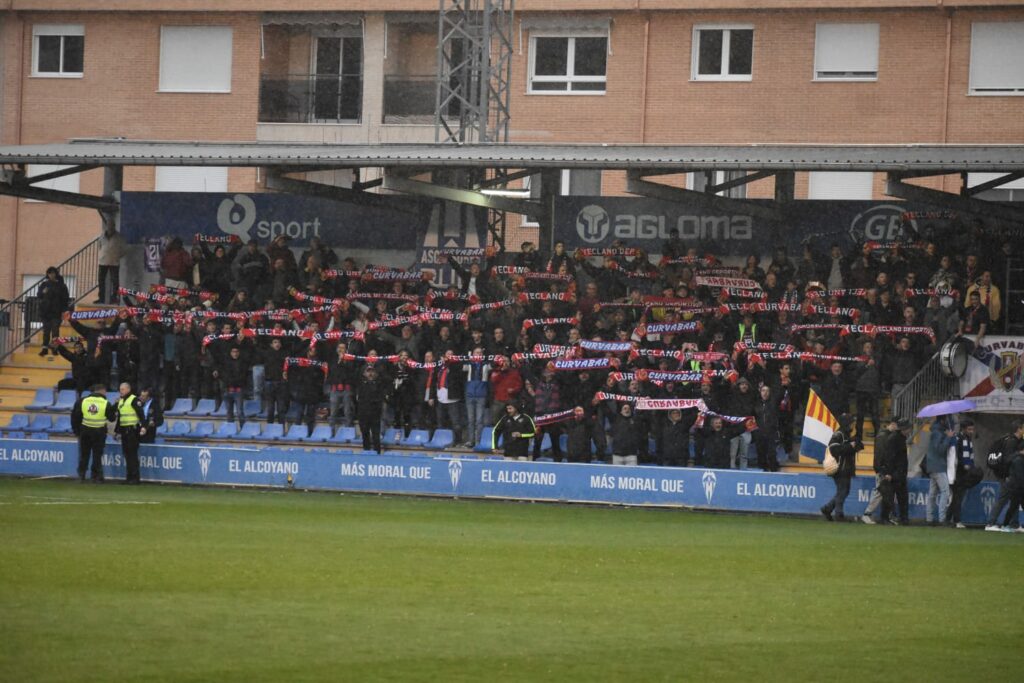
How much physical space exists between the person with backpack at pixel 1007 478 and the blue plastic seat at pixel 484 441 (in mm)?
8772

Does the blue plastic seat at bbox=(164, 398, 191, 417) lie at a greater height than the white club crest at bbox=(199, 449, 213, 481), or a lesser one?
greater

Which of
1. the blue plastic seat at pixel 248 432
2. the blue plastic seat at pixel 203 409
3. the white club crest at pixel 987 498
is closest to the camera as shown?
the white club crest at pixel 987 498

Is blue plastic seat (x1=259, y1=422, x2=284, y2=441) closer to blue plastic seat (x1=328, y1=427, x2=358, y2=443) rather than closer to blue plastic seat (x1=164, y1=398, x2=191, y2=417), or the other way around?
blue plastic seat (x1=328, y1=427, x2=358, y2=443)

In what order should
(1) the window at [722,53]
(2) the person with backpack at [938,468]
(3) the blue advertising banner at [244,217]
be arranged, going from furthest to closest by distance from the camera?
1. (1) the window at [722,53]
2. (3) the blue advertising banner at [244,217]
3. (2) the person with backpack at [938,468]

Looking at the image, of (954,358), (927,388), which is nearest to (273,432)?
(927,388)

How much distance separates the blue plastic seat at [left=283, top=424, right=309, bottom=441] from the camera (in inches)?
1226

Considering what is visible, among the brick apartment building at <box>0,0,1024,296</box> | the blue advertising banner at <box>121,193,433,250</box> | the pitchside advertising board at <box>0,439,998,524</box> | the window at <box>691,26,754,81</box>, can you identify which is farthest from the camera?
the window at <box>691,26,754,81</box>

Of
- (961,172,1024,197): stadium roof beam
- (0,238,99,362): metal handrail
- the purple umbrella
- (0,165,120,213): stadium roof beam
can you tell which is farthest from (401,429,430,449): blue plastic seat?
(961,172,1024,197): stadium roof beam

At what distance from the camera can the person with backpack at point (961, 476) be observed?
25188mm

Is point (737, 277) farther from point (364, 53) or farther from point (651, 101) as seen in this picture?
point (364, 53)

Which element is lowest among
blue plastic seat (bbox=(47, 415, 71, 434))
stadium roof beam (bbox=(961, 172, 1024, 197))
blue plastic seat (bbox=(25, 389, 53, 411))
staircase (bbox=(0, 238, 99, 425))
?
blue plastic seat (bbox=(47, 415, 71, 434))

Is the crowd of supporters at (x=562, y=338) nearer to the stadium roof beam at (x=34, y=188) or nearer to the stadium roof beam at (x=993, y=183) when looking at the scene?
the stadium roof beam at (x=993, y=183)

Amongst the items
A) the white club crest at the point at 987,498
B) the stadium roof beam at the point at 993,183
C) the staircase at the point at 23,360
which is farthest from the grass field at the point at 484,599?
the staircase at the point at 23,360

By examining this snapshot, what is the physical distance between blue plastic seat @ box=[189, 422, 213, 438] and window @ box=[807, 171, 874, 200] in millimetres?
17491
